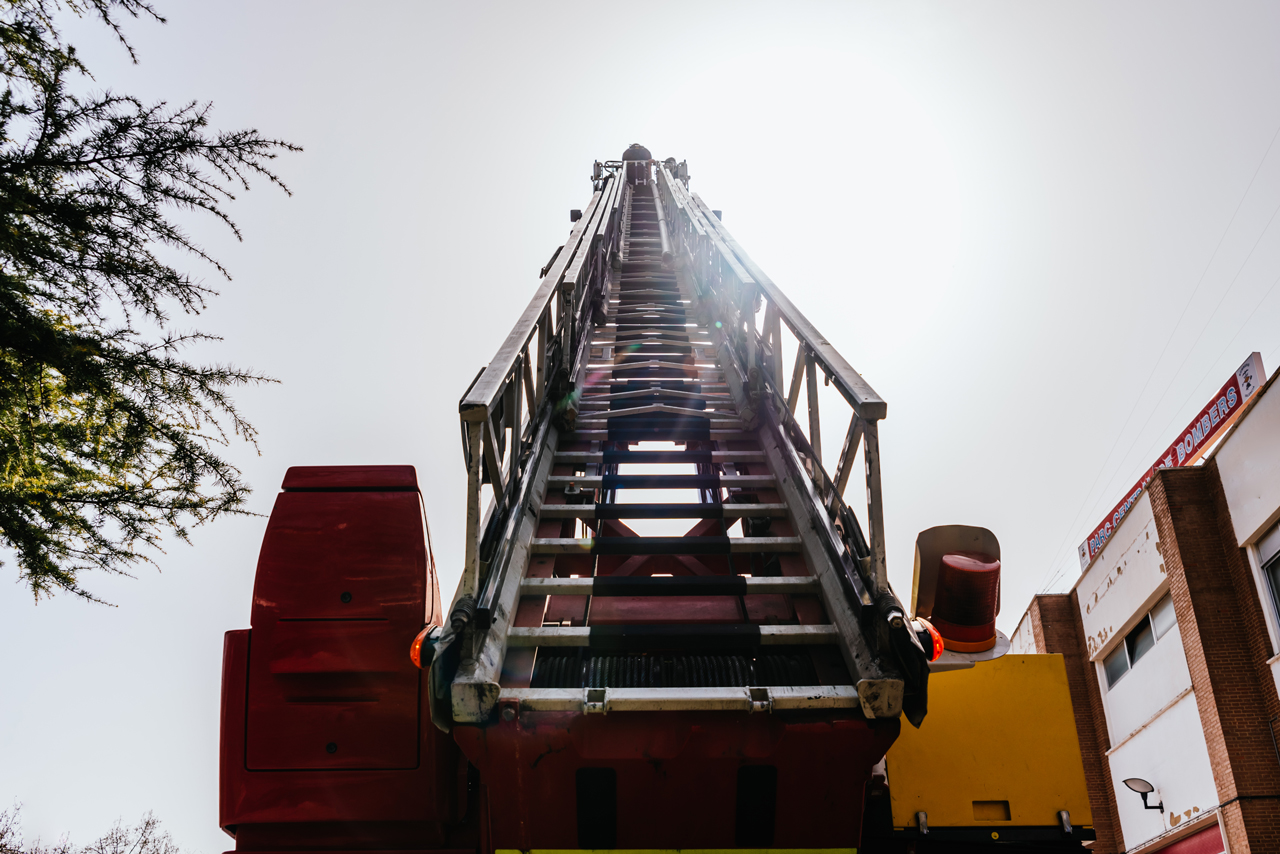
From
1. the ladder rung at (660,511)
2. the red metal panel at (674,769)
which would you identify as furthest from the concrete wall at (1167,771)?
the red metal panel at (674,769)

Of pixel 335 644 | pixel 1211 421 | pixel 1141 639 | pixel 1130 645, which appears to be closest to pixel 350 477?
pixel 335 644

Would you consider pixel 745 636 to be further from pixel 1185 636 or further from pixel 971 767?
pixel 1185 636

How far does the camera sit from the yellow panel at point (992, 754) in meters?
3.39

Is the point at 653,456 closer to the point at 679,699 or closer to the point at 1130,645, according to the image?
the point at 679,699

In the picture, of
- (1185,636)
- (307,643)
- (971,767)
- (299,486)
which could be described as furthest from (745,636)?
(1185,636)

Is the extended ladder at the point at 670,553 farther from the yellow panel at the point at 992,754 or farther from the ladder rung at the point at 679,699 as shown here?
the yellow panel at the point at 992,754

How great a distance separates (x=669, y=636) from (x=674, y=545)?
85cm

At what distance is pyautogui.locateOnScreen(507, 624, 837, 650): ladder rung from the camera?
3.17 metres

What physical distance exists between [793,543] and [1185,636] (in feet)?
43.2

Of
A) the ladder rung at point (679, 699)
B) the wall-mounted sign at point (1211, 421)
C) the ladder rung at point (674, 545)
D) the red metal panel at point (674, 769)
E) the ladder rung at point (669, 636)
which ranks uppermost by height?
the wall-mounted sign at point (1211, 421)

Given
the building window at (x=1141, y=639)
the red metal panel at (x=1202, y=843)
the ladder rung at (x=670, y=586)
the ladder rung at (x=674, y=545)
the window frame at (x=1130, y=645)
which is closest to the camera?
the ladder rung at (x=670, y=586)

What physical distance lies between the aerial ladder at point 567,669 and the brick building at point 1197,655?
1067 centimetres

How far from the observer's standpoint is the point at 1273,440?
37.4 ft

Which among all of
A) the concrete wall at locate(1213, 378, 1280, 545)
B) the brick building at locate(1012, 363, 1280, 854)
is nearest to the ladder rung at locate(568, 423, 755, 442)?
the brick building at locate(1012, 363, 1280, 854)
